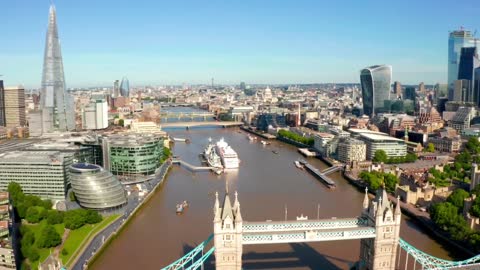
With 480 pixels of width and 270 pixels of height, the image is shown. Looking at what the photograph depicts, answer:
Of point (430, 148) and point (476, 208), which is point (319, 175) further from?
point (430, 148)

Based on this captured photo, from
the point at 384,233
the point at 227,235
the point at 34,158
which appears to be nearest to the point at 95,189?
the point at 34,158

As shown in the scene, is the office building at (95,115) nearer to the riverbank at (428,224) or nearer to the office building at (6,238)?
the office building at (6,238)

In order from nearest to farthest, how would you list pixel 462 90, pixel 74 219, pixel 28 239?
pixel 28 239 < pixel 74 219 < pixel 462 90

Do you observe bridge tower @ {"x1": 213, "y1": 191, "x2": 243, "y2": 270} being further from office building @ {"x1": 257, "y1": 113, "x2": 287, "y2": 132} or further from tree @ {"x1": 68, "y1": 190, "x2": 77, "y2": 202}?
office building @ {"x1": 257, "y1": 113, "x2": 287, "y2": 132}

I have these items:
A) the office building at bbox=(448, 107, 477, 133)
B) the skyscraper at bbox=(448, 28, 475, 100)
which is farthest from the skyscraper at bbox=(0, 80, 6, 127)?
the skyscraper at bbox=(448, 28, 475, 100)

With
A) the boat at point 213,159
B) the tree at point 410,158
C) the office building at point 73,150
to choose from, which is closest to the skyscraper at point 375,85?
the tree at point 410,158

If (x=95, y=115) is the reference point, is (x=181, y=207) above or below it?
below

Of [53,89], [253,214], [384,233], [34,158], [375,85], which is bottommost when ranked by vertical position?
[253,214]
